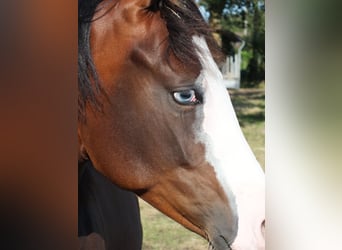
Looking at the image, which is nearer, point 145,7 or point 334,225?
point 145,7

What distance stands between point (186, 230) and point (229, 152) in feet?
1.48

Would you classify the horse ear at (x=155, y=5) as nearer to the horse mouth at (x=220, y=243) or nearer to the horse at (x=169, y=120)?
the horse at (x=169, y=120)

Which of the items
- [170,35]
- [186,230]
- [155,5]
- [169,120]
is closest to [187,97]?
[169,120]

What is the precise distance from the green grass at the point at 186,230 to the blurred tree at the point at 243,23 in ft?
0.27

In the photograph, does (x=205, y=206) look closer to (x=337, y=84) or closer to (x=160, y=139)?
(x=160, y=139)

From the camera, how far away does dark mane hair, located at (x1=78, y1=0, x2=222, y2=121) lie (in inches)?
89.0

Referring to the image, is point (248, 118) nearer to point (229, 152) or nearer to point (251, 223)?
point (229, 152)

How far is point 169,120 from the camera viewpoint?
2.29 meters

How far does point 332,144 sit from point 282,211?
0.41 m

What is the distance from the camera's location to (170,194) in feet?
7.45

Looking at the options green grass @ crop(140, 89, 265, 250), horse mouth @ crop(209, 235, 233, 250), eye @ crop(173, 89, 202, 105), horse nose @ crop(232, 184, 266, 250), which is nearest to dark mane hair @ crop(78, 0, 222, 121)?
eye @ crop(173, 89, 202, 105)

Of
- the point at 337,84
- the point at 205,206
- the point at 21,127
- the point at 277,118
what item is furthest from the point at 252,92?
the point at 21,127

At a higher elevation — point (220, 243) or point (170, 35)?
point (170, 35)

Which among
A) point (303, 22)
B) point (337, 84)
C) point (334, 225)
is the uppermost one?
point (303, 22)
